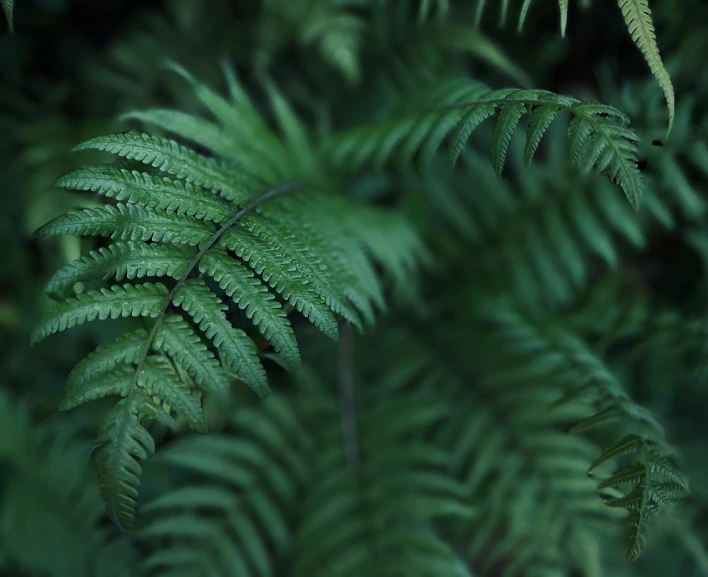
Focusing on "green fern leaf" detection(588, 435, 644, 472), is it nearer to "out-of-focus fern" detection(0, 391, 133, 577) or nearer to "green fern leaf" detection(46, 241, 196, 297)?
"green fern leaf" detection(46, 241, 196, 297)

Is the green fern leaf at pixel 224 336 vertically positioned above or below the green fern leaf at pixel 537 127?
below

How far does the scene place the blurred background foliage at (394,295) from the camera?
1473 millimetres

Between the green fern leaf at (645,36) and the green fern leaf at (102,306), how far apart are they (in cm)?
77

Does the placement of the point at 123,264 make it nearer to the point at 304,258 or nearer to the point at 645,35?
the point at 304,258

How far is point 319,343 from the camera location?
1862 millimetres

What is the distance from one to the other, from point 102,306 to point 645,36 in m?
0.86

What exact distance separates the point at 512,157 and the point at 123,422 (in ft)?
4.72

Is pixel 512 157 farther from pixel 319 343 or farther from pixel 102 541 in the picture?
pixel 102 541

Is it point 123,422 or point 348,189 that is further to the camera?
point 348,189

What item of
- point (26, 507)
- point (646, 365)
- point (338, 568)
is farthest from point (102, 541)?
point (646, 365)

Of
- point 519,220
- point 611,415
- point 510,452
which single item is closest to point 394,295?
point 519,220

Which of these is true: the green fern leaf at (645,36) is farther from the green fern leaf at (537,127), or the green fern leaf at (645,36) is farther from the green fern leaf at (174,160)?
the green fern leaf at (174,160)

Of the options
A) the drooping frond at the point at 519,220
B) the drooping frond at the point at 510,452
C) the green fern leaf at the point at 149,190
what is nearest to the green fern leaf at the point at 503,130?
the green fern leaf at the point at 149,190

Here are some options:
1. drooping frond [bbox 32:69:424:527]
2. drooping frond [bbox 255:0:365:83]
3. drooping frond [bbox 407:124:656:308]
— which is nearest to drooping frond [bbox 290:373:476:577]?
drooping frond [bbox 407:124:656:308]
